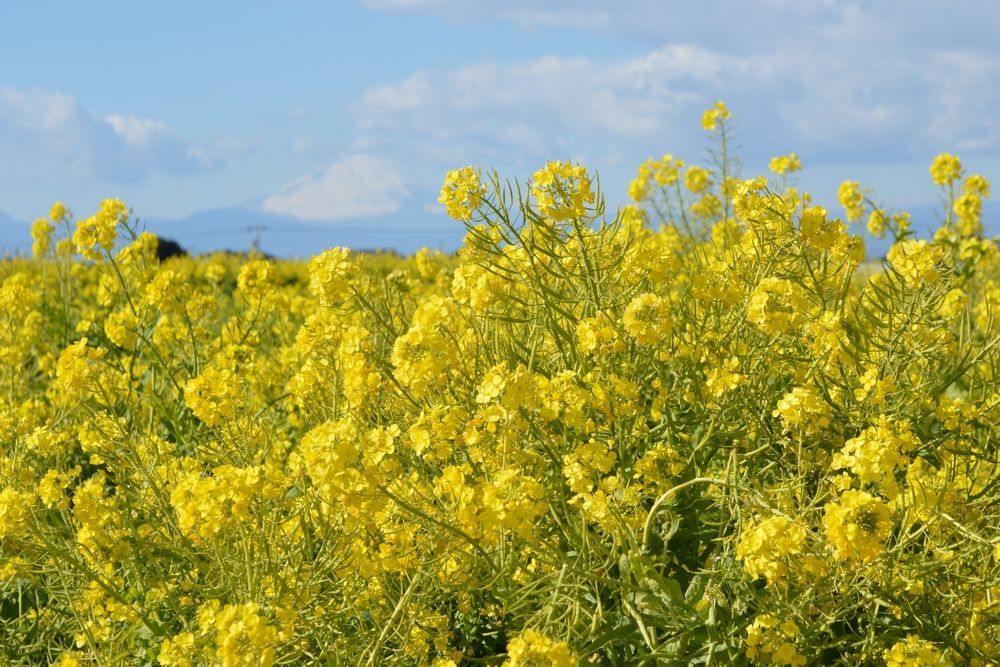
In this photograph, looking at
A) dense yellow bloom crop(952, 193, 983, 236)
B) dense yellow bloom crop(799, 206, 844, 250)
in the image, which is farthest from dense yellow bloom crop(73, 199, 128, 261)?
dense yellow bloom crop(952, 193, 983, 236)

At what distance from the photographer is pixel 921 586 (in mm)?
2424

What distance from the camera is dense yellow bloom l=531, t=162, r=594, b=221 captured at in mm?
2955

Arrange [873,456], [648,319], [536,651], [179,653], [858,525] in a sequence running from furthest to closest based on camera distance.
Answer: [648,319] < [179,653] < [873,456] < [858,525] < [536,651]

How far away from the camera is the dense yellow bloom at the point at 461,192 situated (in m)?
2.96

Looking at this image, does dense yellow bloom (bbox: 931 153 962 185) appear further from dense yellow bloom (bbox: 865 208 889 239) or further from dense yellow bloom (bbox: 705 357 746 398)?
dense yellow bloom (bbox: 705 357 746 398)

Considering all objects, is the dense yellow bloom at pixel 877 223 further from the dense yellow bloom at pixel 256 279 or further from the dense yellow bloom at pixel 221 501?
the dense yellow bloom at pixel 221 501

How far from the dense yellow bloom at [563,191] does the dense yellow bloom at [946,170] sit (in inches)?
136

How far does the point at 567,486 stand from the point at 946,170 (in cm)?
392

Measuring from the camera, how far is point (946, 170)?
19.0 ft

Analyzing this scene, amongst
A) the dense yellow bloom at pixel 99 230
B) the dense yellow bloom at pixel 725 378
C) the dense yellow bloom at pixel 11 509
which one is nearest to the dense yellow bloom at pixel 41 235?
the dense yellow bloom at pixel 99 230

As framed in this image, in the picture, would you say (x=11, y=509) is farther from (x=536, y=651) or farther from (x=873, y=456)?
(x=873, y=456)

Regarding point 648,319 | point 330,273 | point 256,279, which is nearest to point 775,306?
point 648,319

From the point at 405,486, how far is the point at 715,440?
0.85 meters

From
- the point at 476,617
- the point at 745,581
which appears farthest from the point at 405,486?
the point at 745,581
